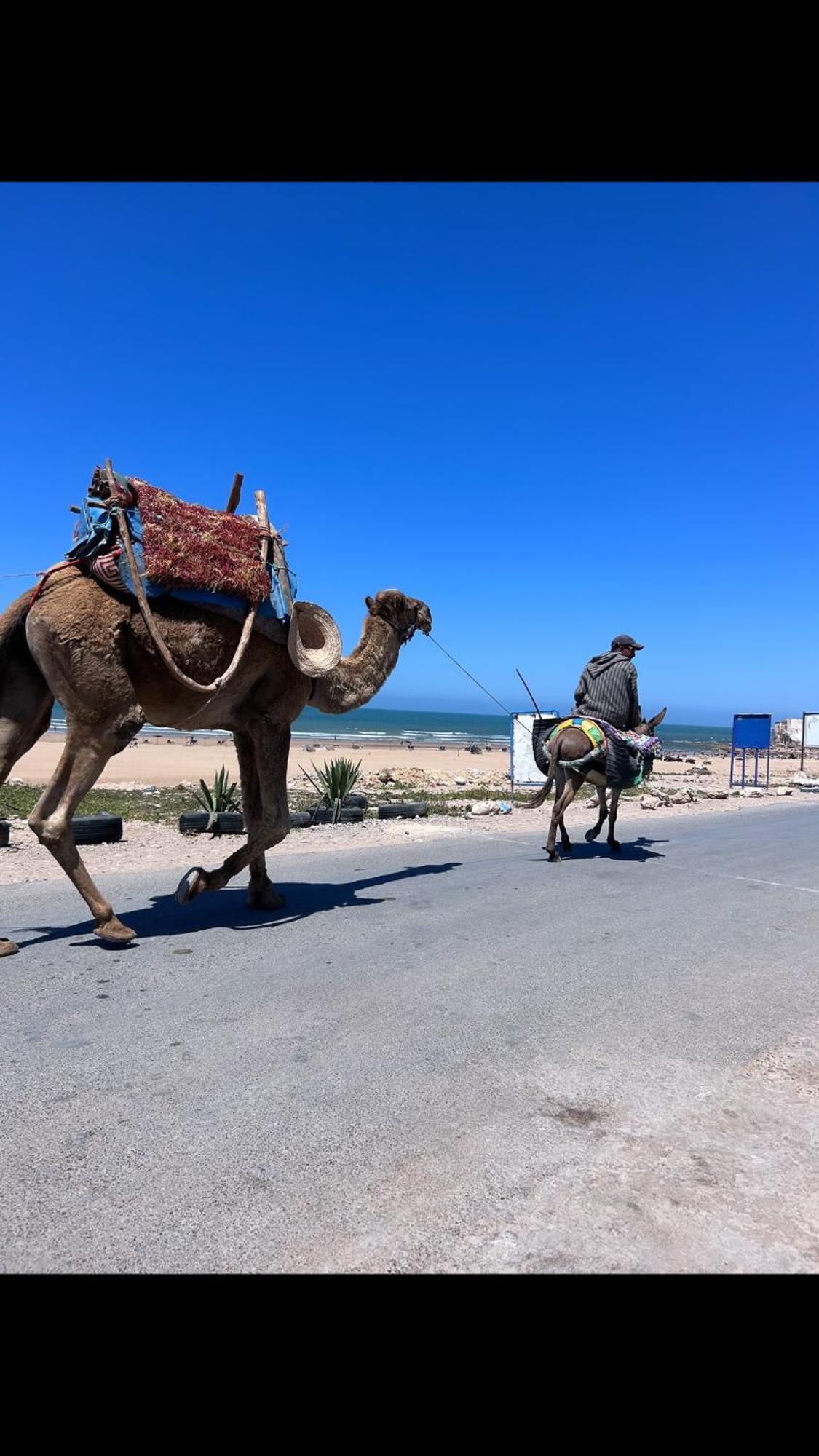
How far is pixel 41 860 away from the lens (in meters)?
8.07

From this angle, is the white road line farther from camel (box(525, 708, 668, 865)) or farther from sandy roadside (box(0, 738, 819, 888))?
sandy roadside (box(0, 738, 819, 888))

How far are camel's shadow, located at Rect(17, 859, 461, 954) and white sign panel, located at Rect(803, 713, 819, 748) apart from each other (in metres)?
21.6

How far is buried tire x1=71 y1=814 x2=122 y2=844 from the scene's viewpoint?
29.9 feet

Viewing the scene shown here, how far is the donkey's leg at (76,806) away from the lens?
4973 mm

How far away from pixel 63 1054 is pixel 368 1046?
1246 millimetres

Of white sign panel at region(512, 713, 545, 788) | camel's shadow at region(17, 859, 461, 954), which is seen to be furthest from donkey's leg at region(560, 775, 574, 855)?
white sign panel at region(512, 713, 545, 788)

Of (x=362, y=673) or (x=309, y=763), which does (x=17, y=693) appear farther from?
(x=309, y=763)

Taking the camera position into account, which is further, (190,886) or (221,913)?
(221,913)

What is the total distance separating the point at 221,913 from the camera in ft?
20.1

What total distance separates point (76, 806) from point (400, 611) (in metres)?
3.38

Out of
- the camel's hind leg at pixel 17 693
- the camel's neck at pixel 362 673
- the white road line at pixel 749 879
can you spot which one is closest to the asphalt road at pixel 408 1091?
the camel's hind leg at pixel 17 693

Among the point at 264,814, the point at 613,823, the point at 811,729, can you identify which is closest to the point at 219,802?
the point at 613,823

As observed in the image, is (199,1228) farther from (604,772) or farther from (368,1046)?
(604,772)
